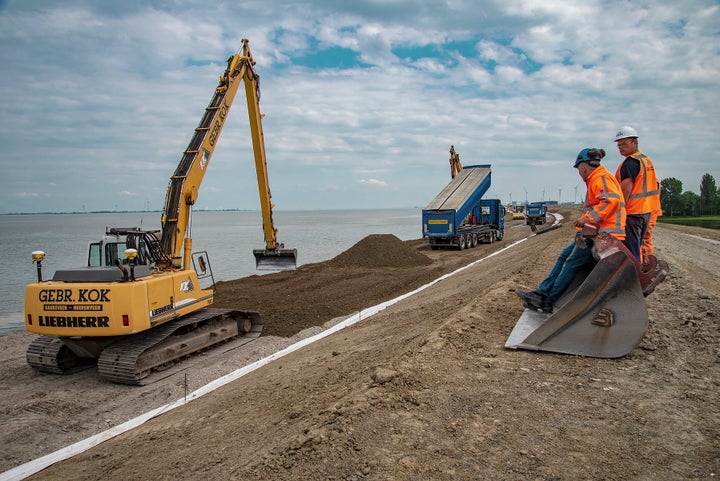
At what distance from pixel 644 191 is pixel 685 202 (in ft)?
313

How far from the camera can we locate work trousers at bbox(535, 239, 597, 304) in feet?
17.8

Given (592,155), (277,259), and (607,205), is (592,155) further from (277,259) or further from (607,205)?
(277,259)

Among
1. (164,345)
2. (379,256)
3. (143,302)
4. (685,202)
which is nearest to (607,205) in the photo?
(143,302)

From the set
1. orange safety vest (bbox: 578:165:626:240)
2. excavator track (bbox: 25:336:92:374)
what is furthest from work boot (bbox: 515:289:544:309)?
excavator track (bbox: 25:336:92:374)

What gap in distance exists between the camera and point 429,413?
3.86 meters

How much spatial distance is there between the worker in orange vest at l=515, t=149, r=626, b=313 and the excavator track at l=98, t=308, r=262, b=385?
620 cm

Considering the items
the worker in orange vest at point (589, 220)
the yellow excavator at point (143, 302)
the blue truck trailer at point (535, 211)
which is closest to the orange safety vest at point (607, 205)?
the worker in orange vest at point (589, 220)

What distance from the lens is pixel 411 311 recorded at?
9570mm

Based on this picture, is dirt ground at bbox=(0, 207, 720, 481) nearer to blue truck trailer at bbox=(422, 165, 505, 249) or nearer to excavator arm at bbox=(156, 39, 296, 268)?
excavator arm at bbox=(156, 39, 296, 268)

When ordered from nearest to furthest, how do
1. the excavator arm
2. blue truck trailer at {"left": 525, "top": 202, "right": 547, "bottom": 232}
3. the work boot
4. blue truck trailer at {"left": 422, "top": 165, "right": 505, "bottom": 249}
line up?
1. the work boot
2. the excavator arm
3. blue truck trailer at {"left": 422, "top": 165, "right": 505, "bottom": 249}
4. blue truck trailer at {"left": 525, "top": 202, "right": 547, "bottom": 232}

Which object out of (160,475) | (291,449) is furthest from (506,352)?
(160,475)

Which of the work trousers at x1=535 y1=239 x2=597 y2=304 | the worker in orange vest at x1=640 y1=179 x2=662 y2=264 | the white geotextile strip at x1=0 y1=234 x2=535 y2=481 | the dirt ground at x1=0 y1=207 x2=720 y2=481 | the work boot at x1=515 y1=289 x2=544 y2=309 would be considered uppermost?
the worker in orange vest at x1=640 y1=179 x2=662 y2=264

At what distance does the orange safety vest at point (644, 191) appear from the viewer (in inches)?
216

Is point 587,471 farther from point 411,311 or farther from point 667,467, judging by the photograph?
point 411,311
